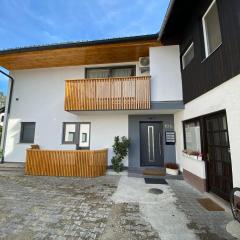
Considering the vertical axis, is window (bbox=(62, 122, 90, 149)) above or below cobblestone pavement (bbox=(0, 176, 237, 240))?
above

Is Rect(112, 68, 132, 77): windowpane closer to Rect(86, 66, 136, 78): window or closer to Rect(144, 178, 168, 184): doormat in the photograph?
Rect(86, 66, 136, 78): window

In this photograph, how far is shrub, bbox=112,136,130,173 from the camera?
7.12 meters

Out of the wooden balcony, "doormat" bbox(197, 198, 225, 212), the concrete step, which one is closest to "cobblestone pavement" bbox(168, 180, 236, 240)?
"doormat" bbox(197, 198, 225, 212)

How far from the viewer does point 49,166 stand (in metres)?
6.59

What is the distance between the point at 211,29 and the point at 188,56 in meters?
1.67

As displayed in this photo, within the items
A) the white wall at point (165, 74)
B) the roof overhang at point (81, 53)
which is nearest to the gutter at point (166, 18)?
the roof overhang at point (81, 53)

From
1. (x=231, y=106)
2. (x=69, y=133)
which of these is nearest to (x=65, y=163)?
(x=69, y=133)

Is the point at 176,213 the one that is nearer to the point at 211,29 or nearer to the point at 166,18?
the point at 211,29

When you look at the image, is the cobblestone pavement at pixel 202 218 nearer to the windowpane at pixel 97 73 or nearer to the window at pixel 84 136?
the window at pixel 84 136

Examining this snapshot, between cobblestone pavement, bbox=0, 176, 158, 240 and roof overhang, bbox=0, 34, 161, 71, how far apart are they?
18.4 feet

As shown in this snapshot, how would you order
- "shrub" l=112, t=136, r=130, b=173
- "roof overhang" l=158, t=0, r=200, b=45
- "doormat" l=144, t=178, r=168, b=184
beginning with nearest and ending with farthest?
"roof overhang" l=158, t=0, r=200, b=45
"doormat" l=144, t=178, r=168, b=184
"shrub" l=112, t=136, r=130, b=173

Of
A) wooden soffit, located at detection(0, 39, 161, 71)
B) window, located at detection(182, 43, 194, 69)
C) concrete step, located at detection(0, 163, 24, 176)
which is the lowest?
concrete step, located at detection(0, 163, 24, 176)

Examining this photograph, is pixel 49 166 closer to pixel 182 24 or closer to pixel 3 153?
pixel 3 153

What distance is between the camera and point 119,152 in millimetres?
7234
